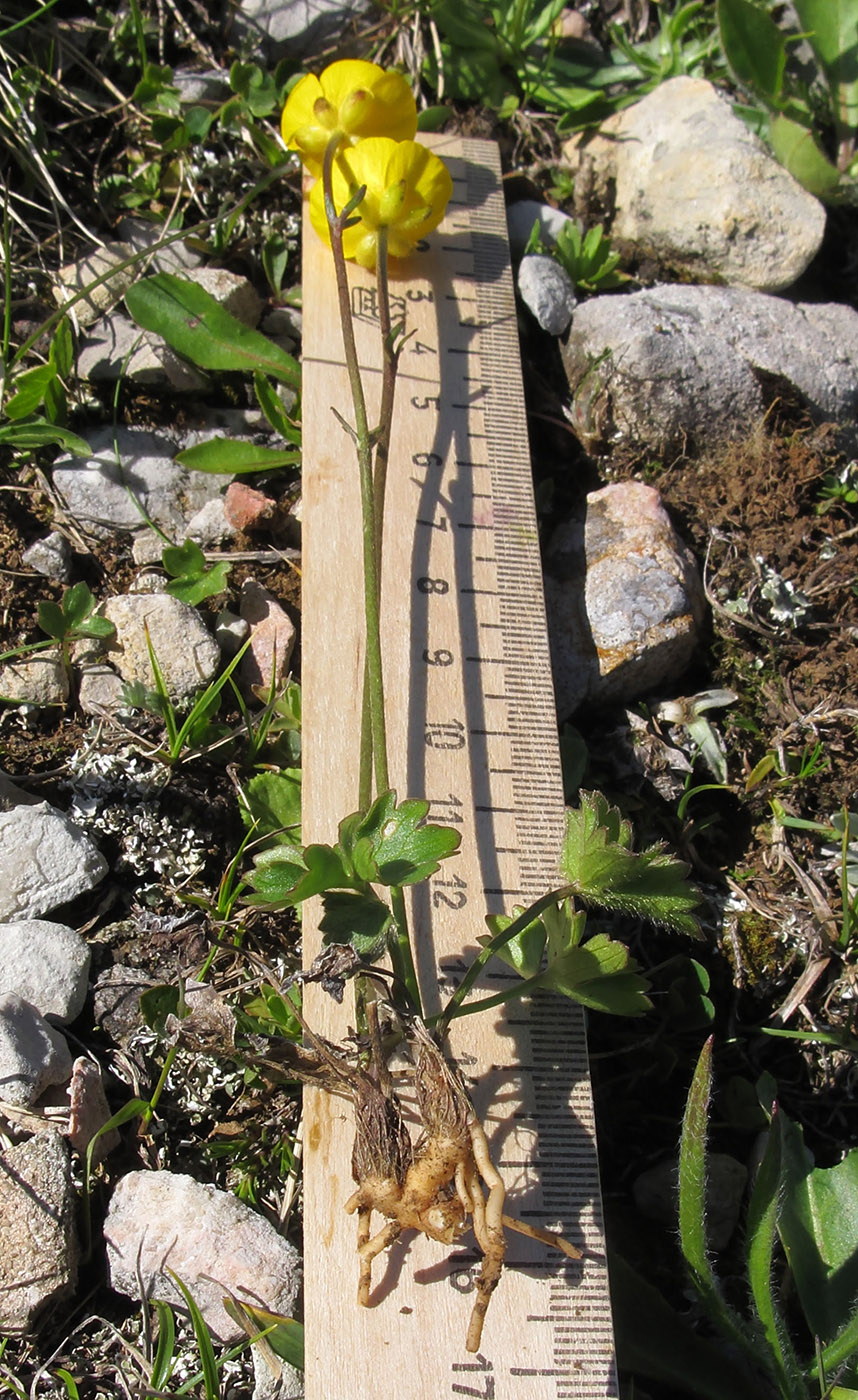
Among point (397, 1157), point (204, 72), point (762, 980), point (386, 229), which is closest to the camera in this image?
point (397, 1157)

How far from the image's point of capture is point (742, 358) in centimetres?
314

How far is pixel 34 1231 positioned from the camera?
2.02 m

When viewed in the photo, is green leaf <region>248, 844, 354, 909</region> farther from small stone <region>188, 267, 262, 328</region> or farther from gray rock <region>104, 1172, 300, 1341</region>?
small stone <region>188, 267, 262, 328</region>

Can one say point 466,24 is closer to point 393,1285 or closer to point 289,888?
point 289,888

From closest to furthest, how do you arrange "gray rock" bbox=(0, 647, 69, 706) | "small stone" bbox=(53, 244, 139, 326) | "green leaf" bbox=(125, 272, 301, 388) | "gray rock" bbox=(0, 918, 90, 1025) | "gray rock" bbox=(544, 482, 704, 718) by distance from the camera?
"gray rock" bbox=(0, 918, 90, 1025)
"gray rock" bbox=(0, 647, 69, 706)
"gray rock" bbox=(544, 482, 704, 718)
"green leaf" bbox=(125, 272, 301, 388)
"small stone" bbox=(53, 244, 139, 326)

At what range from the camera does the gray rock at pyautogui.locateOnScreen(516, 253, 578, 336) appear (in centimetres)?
324

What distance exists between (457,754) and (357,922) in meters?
0.62

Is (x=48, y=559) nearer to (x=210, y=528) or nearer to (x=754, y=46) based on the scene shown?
(x=210, y=528)

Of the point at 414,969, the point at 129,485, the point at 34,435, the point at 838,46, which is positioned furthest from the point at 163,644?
the point at 838,46

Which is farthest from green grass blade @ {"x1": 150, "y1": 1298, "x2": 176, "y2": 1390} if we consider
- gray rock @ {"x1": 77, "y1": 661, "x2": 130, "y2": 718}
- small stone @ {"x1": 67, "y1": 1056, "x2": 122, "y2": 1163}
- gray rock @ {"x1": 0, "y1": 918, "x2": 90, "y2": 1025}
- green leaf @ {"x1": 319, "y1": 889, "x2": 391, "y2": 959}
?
gray rock @ {"x1": 77, "y1": 661, "x2": 130, "y2": 718}

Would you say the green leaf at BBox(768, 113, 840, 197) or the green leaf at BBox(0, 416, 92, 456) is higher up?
the green leaf at BBox(768, 113, 840, 197)

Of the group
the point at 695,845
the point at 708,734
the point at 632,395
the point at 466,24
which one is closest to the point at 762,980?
the point at 695,845

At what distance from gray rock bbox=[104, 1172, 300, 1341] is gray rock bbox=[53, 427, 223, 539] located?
5.56ft

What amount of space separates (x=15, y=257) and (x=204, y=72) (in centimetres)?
90
